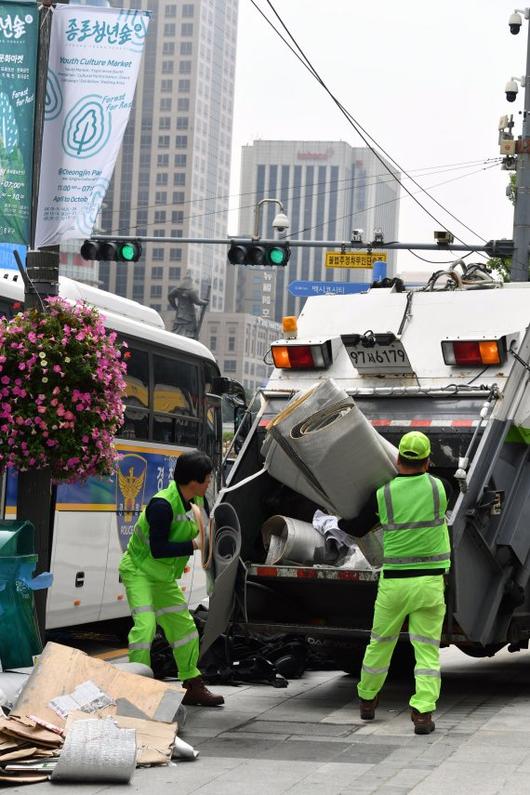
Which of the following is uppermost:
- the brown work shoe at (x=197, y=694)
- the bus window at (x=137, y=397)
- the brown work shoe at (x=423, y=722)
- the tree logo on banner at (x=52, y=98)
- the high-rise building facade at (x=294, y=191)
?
the high-rise building facade at (x=294, y=191)

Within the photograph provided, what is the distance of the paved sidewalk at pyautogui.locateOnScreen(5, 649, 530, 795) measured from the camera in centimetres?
637

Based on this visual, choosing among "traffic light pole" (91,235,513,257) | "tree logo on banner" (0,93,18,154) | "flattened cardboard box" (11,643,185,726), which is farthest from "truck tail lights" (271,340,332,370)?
"traffic light pole" (91,235,513,257)

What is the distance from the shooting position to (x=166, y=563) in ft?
28.0

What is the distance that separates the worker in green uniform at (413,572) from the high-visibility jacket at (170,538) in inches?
48.5

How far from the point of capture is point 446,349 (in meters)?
9.48

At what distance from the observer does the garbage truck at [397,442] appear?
8812 mm

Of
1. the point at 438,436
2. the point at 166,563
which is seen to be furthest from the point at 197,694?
the point at 438,436

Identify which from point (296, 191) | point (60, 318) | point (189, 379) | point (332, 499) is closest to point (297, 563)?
point (332, 499)

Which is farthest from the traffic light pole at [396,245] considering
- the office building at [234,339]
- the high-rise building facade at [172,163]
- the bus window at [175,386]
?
the high-rise building facade at [172,163]

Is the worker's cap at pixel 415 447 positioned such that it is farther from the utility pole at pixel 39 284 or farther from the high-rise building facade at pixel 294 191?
the high-rise building facade at pixel 294 191

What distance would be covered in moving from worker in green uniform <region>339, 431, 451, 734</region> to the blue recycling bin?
2.08 m

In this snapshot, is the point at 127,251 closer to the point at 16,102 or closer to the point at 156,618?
the point at 16,102

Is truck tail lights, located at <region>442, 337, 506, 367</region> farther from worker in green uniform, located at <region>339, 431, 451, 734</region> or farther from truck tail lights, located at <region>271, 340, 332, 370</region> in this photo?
worker in green uniform, located at <region>339, 431, 451, 734</region>

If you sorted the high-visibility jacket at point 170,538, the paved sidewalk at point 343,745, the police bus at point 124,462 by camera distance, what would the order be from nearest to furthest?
the paved sidewalk at point 343,745 → the high-visibility jacket at point 170,538 → the police bus at point 124,462
